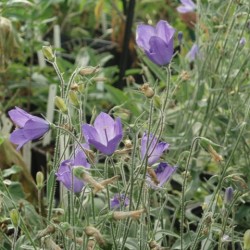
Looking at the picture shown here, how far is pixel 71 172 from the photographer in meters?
0.80

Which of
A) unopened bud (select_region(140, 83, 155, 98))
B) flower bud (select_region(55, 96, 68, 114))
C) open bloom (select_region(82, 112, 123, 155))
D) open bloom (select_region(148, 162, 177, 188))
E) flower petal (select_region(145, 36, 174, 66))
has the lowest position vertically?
open bloom (select_region(148, 162, 177, 188))

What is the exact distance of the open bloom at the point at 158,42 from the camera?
0.84 meters

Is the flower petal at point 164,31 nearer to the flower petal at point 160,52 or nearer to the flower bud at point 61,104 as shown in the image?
the flower petal at point 160,52

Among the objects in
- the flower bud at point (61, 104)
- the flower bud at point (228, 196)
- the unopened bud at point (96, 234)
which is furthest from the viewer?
the flower bud at point (228, 196)

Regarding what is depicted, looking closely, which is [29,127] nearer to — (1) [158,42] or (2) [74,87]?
(2) [74,87]

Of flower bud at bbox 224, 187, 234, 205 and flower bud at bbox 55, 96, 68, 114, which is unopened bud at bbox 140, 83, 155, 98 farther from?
flower bud at bbox 224, 187, 234, 205

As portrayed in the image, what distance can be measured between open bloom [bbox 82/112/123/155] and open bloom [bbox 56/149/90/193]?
4 centimetres

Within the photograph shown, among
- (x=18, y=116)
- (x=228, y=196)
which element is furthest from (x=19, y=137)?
(x=228, y=196)

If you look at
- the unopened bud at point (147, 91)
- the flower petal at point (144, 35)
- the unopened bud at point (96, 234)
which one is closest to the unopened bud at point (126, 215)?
the unopened bud at point (96, 234)

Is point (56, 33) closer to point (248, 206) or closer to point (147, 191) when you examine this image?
point (248, 206)

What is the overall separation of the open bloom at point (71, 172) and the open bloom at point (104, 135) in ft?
0.13

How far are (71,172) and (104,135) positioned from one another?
61 millimetres

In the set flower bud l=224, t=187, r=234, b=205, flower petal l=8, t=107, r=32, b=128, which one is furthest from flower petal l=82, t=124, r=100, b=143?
flower bud l=224, t=187, r=234, b=205

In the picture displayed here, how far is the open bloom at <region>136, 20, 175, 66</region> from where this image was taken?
33.1 inches
